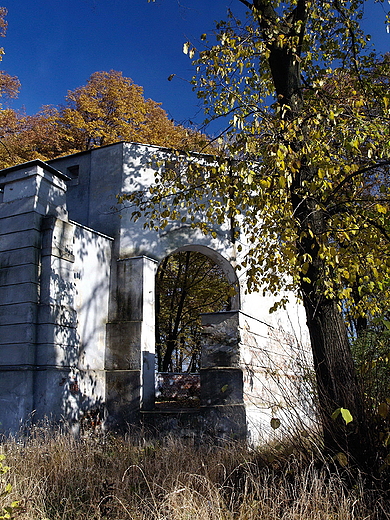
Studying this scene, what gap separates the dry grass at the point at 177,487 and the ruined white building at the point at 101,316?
69.0 inches

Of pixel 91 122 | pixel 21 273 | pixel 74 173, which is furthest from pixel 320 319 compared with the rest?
pixel 91 122

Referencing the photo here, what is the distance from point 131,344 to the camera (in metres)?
9.26

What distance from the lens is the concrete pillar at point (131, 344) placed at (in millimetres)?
8992

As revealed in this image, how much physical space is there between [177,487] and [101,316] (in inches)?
220

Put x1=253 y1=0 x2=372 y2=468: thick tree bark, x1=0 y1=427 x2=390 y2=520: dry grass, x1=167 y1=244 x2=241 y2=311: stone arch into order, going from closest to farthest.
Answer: x1=0 y1=427 x2=390 y2=520: dry grass, x1=253 y1=0 x2=372 y2=468: thick tree bark, x1=167 y1=244 x2=241 y2=311: stone arch

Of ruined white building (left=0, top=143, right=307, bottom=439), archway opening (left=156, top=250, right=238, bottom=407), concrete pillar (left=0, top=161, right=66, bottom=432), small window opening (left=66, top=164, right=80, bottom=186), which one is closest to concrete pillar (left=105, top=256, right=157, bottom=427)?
ruined white building (left=0, top=143, right=307, bottom=439)

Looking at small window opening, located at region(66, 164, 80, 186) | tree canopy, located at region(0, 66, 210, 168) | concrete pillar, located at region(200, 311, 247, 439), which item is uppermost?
tree canopy, located at region(0, 66, 210, 168)

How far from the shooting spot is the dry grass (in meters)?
3.81

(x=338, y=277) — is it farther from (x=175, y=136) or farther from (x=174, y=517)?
(x=175, y=136)

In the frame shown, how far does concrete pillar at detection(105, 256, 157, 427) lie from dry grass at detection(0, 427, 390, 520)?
2910mm

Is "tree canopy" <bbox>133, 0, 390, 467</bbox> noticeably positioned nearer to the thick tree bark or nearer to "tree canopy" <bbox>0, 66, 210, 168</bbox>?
the thick tree bark

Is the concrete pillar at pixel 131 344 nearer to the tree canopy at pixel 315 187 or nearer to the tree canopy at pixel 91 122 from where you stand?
the tree canopy at pixel 315 187

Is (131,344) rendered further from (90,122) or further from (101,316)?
(90,122)

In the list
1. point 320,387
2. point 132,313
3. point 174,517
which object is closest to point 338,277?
point 320,387
